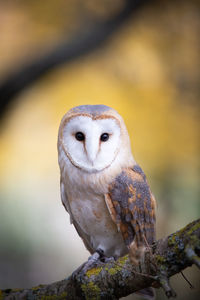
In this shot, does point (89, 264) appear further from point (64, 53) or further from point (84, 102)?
point (84, 102)

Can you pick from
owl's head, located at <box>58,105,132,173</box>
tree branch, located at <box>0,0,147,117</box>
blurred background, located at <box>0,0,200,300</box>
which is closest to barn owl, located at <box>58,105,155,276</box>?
owl's head, located at <box>58,105,132,173</box>

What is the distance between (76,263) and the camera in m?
3.21

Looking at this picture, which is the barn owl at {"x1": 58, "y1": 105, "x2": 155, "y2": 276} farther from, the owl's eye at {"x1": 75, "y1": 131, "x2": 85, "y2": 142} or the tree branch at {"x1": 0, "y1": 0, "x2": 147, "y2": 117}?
the tree branch at {"x1": 0, "y1": 0, "x2": 147, "y2": 117}

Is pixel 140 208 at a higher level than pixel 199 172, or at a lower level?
higher

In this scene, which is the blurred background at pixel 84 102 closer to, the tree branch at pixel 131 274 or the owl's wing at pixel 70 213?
the owl's wing at pixel 70 213

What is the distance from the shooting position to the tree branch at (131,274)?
39.1 inches

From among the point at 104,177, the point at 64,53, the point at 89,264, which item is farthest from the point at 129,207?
the point at 64,53

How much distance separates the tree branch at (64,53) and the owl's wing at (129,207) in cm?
136

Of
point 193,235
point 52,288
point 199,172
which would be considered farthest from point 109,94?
point 193,235

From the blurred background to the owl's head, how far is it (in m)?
1.42

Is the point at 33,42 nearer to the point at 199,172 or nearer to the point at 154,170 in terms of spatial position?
the point at 154,170

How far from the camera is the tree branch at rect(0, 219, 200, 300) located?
99 centimetres

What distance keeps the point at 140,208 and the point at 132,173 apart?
0.13 metres

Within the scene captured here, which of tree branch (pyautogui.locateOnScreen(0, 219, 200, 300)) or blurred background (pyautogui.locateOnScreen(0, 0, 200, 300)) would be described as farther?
blurred background (pyautogui.locateOnScreen(0, 0, 200, 300))
